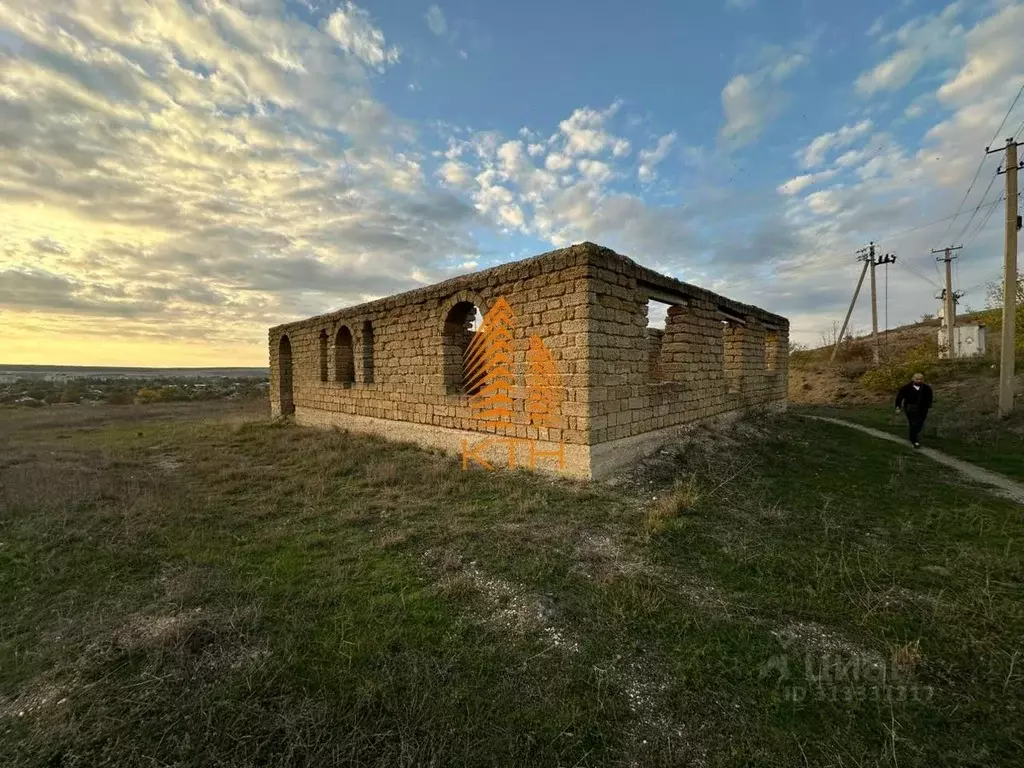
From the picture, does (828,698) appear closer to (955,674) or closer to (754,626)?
(754,626)

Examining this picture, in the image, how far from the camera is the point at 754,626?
11.0 feet

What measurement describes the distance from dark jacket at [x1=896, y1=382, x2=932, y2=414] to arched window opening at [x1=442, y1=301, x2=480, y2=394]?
1024cm

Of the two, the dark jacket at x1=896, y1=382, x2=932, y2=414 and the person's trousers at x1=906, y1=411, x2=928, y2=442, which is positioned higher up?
the dark jacket at x1=896, y1=382, x2=932, y2=414

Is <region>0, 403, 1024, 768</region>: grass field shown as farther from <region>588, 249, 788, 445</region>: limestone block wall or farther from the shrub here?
the shrub

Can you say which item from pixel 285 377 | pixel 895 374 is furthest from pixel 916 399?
pixel 285 377

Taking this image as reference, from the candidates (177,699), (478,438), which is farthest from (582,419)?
(177,699)

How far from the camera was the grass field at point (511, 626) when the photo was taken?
2.34 metres

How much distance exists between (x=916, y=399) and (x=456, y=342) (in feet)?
35.0

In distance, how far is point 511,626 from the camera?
3314mm
